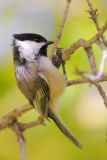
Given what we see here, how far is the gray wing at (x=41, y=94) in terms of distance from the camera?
1702mm

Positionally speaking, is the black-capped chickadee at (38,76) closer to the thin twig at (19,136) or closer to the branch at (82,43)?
the thin twig at (19,136)

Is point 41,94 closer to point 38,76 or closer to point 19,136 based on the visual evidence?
point 38,76

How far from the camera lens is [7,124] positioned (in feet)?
5.29

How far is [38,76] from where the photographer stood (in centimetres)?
173

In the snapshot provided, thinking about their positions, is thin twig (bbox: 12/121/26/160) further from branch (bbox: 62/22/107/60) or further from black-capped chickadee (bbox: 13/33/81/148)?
branch (bbox: 62/22/107/60)

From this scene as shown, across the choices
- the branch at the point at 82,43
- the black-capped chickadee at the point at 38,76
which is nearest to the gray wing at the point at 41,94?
the black-capped chickadee at the point at 38,76

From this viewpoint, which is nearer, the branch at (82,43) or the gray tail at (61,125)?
the branch at (82,43)

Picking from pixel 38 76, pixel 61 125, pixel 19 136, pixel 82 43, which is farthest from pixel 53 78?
pixel 82 43

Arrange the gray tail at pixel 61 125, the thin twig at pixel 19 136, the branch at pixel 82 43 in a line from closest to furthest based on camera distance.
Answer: the branch at pixel 82 43 → the thin twig at pixel 19 136 → the gray tail at pixel 61 125

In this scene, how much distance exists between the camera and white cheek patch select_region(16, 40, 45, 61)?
1750 millimetres

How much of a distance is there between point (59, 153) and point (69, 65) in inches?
13.7

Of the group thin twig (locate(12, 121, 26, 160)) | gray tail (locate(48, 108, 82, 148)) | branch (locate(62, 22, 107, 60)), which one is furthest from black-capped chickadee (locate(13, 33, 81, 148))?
branch (locate(62, 22, 107, 60))

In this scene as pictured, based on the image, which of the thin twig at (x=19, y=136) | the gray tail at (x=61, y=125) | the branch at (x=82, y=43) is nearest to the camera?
the branch at (x=82, y=43)

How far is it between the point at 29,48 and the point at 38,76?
0.34 ft
